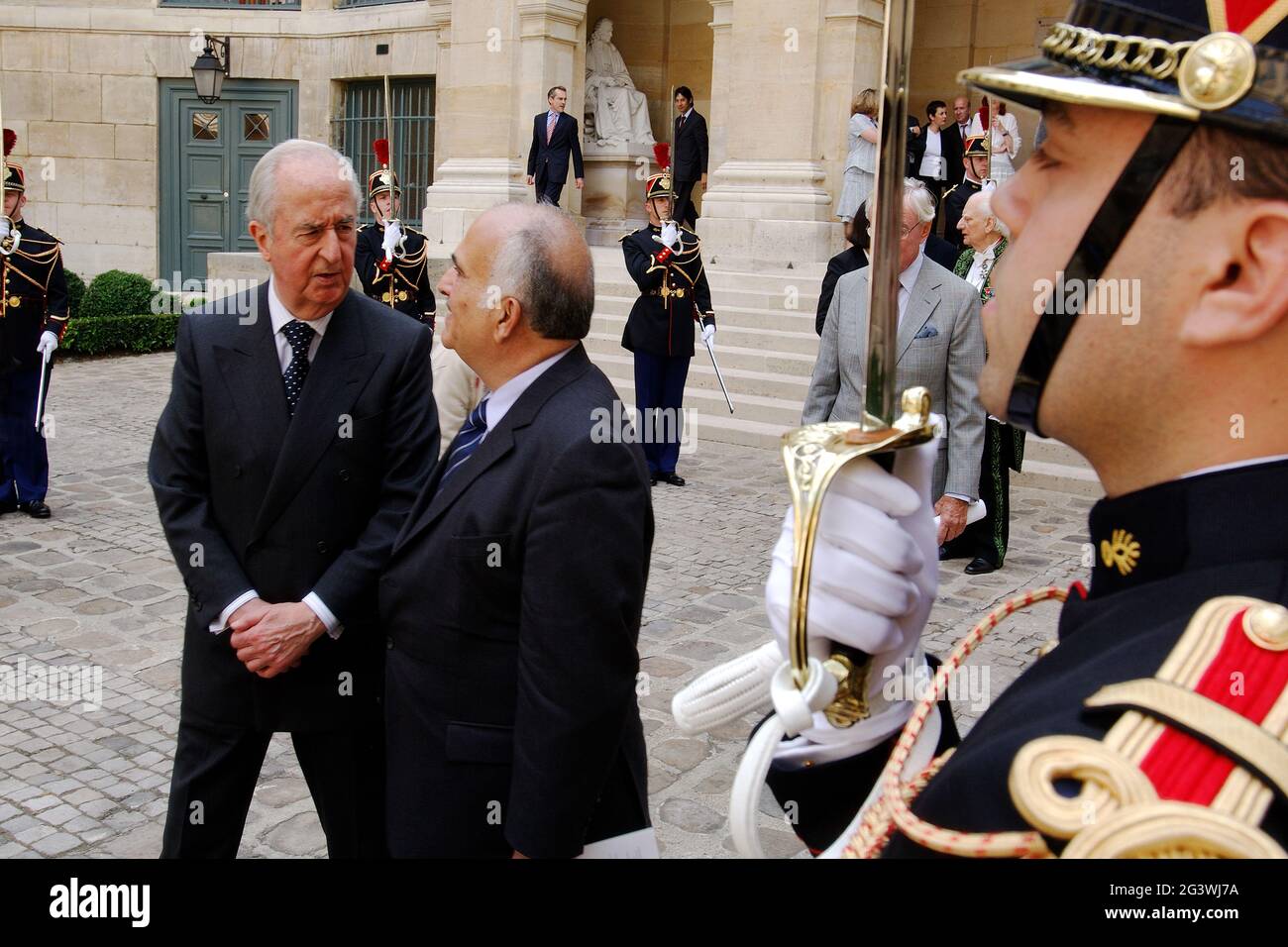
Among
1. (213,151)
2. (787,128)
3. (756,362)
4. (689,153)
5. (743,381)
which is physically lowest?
(743,381)

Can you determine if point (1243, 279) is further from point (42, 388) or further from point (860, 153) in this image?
point (860, 153)

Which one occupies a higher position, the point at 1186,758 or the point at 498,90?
the point at 498,90

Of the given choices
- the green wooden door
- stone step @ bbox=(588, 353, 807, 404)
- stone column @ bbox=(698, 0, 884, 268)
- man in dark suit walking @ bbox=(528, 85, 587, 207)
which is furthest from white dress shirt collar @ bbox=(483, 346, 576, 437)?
the green wooden door

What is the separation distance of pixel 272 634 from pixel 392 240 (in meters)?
8.04

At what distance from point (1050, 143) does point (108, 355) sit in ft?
55.7

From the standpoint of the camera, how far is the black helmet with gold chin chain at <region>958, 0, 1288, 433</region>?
1.03m

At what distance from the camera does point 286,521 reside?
118 inches

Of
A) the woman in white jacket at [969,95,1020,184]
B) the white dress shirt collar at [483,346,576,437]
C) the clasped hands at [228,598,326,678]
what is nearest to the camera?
the white dress shirt collar at [483,346,576,437]

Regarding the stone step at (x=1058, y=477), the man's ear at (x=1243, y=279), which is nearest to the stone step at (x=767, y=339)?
the stone step at (x=1058, y=477)

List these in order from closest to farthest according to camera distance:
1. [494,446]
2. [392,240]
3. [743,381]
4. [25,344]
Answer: [494,446], [25,344], [392,240], [743,381]

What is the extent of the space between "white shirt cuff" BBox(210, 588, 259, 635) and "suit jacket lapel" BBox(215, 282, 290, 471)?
32 cm

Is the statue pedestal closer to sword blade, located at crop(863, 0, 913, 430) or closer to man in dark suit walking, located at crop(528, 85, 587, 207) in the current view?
man in dark suit walking, located at crop(528, 85, 587, 207)

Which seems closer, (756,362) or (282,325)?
(282,325)

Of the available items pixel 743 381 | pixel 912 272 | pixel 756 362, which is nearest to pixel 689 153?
pixel 756 362
